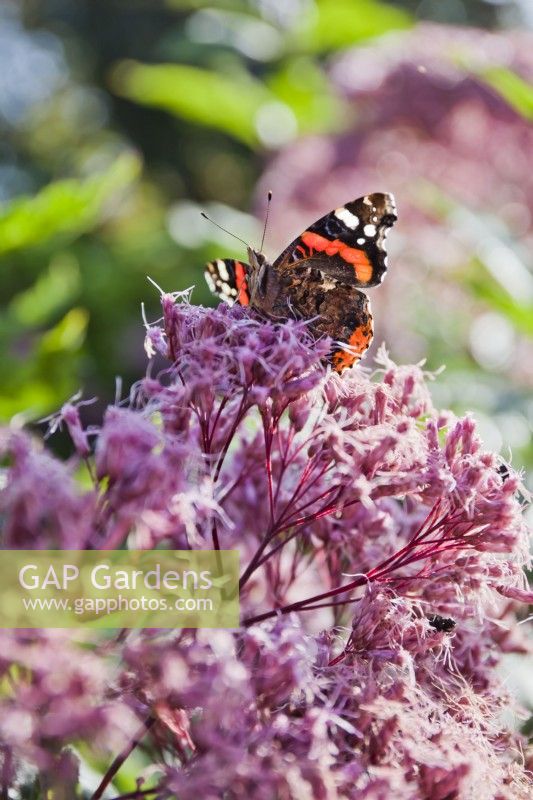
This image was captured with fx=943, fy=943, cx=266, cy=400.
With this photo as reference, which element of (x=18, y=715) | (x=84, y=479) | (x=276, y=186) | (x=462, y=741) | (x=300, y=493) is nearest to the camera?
(x=18, y=715)

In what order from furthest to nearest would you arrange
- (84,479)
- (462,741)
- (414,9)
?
(414,9) → (84,479) → (462,741)

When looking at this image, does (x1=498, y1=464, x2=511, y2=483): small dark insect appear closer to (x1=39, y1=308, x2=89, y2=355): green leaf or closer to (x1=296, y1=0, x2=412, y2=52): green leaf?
(x1=39, y1=308, x2=89, y2=355): green leaf

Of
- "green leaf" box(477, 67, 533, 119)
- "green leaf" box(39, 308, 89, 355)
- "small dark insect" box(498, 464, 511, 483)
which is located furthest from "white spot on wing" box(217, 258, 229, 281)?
"green leaf" box(477, 67, 533, 119)

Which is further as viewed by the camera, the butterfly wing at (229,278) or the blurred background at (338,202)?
the blurred background at (338,202)

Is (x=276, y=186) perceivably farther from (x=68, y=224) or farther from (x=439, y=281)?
(x=68, y=224)

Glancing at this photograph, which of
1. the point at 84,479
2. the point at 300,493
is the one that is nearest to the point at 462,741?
the point at 300,493

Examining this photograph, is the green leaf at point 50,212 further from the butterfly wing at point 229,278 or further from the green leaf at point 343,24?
the green leaf at point 343,24

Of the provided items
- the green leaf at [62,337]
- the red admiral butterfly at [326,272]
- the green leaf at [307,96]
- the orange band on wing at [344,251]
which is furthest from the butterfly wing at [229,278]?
the green leaf at [307,96]

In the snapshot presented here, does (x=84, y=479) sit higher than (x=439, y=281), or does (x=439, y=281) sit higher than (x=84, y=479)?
(x=439, y=281)
